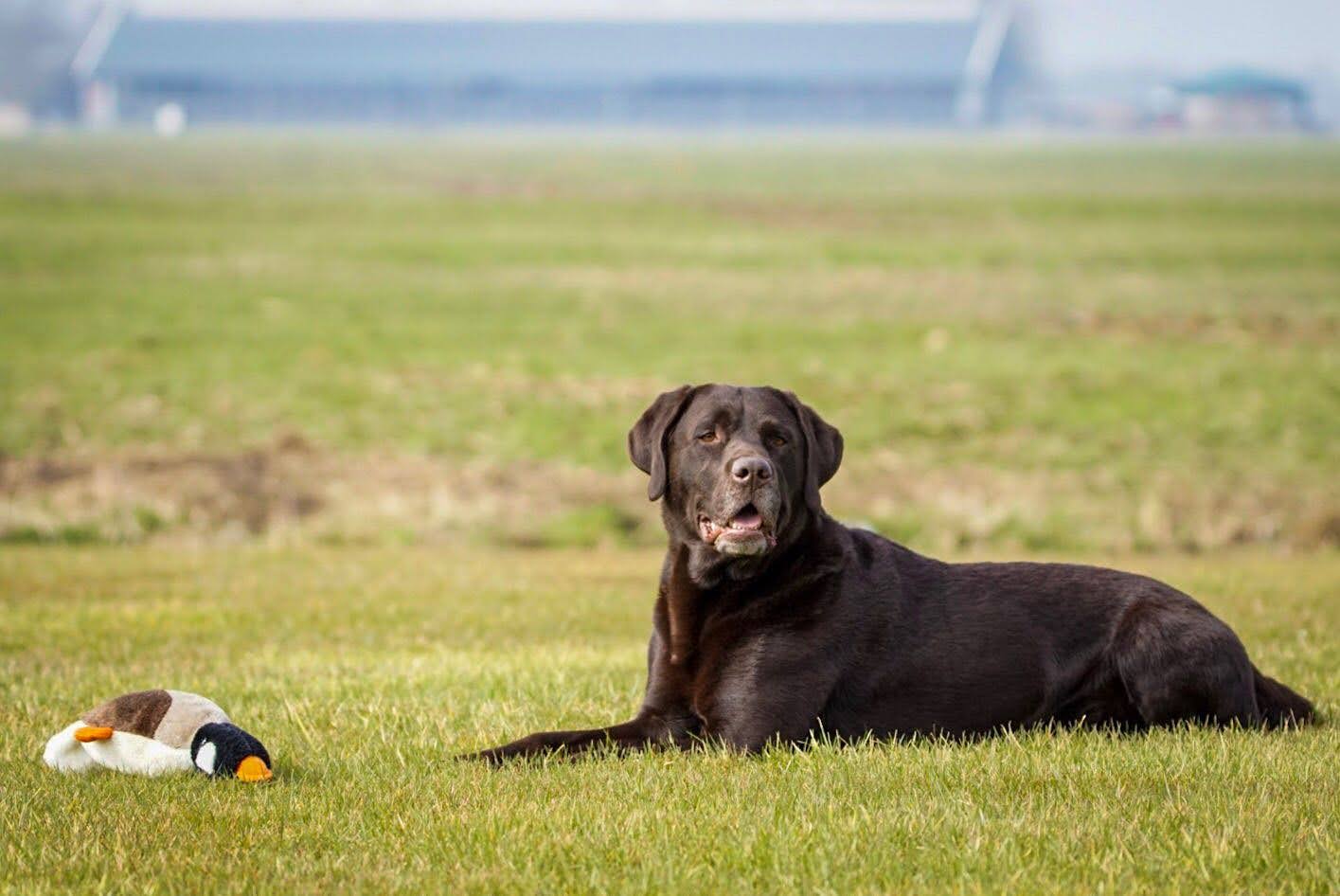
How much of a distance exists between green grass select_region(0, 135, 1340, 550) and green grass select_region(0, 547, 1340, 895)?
9492mm

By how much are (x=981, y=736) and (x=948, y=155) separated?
109 metres

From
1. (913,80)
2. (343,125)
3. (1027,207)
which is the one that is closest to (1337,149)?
(1027,207)

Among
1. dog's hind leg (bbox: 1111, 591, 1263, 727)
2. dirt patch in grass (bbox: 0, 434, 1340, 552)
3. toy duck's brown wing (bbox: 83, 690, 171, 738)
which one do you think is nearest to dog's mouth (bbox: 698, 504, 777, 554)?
dog's hind leg (bbox: 1111, 591, 1263, 727)

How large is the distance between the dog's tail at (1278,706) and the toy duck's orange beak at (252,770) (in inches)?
167

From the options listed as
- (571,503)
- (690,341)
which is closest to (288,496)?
(571,503)

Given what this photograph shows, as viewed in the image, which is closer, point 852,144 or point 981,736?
point 981,736

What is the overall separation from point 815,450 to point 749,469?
518 millimetres

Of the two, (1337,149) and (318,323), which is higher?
(1337,149)

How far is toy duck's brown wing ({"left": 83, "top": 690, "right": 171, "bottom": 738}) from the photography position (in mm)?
7109

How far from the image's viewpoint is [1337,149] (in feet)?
390

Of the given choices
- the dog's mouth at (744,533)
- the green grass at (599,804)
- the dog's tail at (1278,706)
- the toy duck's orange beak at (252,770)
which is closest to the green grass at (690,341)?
the green grass at (599,804)

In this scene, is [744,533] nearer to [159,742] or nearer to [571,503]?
[159,742]

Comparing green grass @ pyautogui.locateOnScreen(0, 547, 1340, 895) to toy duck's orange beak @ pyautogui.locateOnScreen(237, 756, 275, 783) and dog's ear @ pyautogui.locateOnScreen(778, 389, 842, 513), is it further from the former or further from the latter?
dog's ear @ pyautogui.locateOnScreen(778, 389, 842, 513)

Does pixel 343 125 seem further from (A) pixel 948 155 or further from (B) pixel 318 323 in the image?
(B) pixel 318 323
